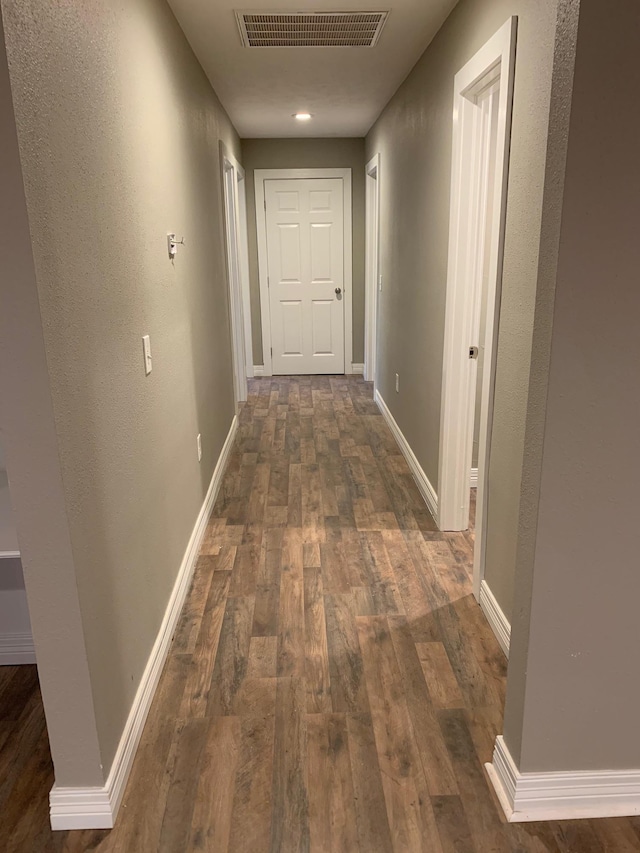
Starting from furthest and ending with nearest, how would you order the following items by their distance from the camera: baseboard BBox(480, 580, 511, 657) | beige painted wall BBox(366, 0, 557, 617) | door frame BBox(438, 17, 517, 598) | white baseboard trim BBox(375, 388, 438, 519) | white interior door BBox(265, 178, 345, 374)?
1. white interior door BBox(265, 178, 345, 374)
2. white baseboard trim BBox(375, 388, 438, 519)
3. baseboard BBox(480, 580, 511, 657)
4. door frame BBox(438, 17, 517, 598)
5. beige painted wall BBox(366, 0, 557, 617)

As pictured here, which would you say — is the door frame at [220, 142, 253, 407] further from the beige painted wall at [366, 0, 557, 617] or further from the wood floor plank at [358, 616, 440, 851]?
the wood floor plank at [358, 616, 440, 851]

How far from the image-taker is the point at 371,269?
19.2ft

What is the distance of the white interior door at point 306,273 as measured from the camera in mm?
6293

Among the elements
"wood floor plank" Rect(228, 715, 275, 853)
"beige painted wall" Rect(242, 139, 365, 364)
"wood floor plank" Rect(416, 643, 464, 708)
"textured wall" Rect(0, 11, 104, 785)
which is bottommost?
"wood floor plank" Rect(228, 715, 275, 853)

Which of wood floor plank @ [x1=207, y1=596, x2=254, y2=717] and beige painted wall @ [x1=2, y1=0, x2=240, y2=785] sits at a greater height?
beige painted wall @ [x1=2, y1=0, x2=240, y2=785]

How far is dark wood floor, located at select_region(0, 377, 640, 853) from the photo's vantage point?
1543 millimetres

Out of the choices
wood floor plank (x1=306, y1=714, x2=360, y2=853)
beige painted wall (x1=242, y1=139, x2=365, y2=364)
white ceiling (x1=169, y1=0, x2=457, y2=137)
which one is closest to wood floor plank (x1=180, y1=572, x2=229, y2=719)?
wood floor plank (x1=306, y1=714, x2=360, y2=853)

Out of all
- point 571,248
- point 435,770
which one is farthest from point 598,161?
point 435,770

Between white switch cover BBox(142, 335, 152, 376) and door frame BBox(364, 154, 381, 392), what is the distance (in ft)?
11.2

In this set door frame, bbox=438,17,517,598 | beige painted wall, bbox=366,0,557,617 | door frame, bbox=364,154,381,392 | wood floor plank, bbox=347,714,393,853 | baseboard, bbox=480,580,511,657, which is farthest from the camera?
door frame, bbox=364,154,381,392

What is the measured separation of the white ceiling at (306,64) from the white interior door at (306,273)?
97cm

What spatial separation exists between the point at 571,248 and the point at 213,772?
160cm

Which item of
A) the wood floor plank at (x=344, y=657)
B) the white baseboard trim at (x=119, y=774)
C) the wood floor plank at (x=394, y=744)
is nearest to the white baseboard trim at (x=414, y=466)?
the wood floor plank at (x=344, y=657)

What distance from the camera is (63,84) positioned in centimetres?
140
